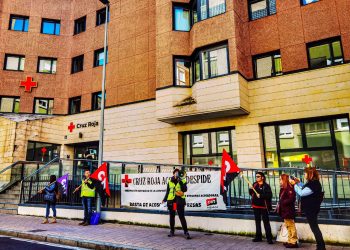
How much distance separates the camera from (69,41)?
22531mm

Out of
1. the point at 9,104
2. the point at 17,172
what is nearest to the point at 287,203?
the point at 17,172

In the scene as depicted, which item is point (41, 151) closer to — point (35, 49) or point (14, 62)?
point (14, 62)

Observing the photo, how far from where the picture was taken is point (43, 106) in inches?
837

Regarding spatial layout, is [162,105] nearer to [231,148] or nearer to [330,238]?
[231,148]

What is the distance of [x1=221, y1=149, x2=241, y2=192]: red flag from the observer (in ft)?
26.9

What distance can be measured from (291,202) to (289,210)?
200 mm

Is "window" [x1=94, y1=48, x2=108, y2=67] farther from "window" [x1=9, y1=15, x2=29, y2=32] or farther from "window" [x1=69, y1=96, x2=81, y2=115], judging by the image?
"window" [x1=9, y1=15, x2=29, y2=32]

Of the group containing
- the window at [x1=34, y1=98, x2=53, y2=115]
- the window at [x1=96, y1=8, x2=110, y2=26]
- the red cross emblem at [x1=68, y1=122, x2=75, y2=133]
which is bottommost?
the red cross emblem at [x1=68, y1=122, x2=75, y2=133]

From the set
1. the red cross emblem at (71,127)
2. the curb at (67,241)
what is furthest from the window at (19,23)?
the curb at (67,241)

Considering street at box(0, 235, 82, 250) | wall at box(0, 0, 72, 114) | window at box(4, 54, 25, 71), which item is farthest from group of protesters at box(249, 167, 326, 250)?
window at box(4, 54, 25, 71)

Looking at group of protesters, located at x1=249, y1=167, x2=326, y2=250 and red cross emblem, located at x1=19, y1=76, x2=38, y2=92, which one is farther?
red cross emblem, located at x1=19, y1=76, x2=38, y2=92

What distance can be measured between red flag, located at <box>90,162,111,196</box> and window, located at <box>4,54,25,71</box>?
15201 mm

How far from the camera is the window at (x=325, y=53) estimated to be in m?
12.7

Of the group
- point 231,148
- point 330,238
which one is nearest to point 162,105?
point 231,148
